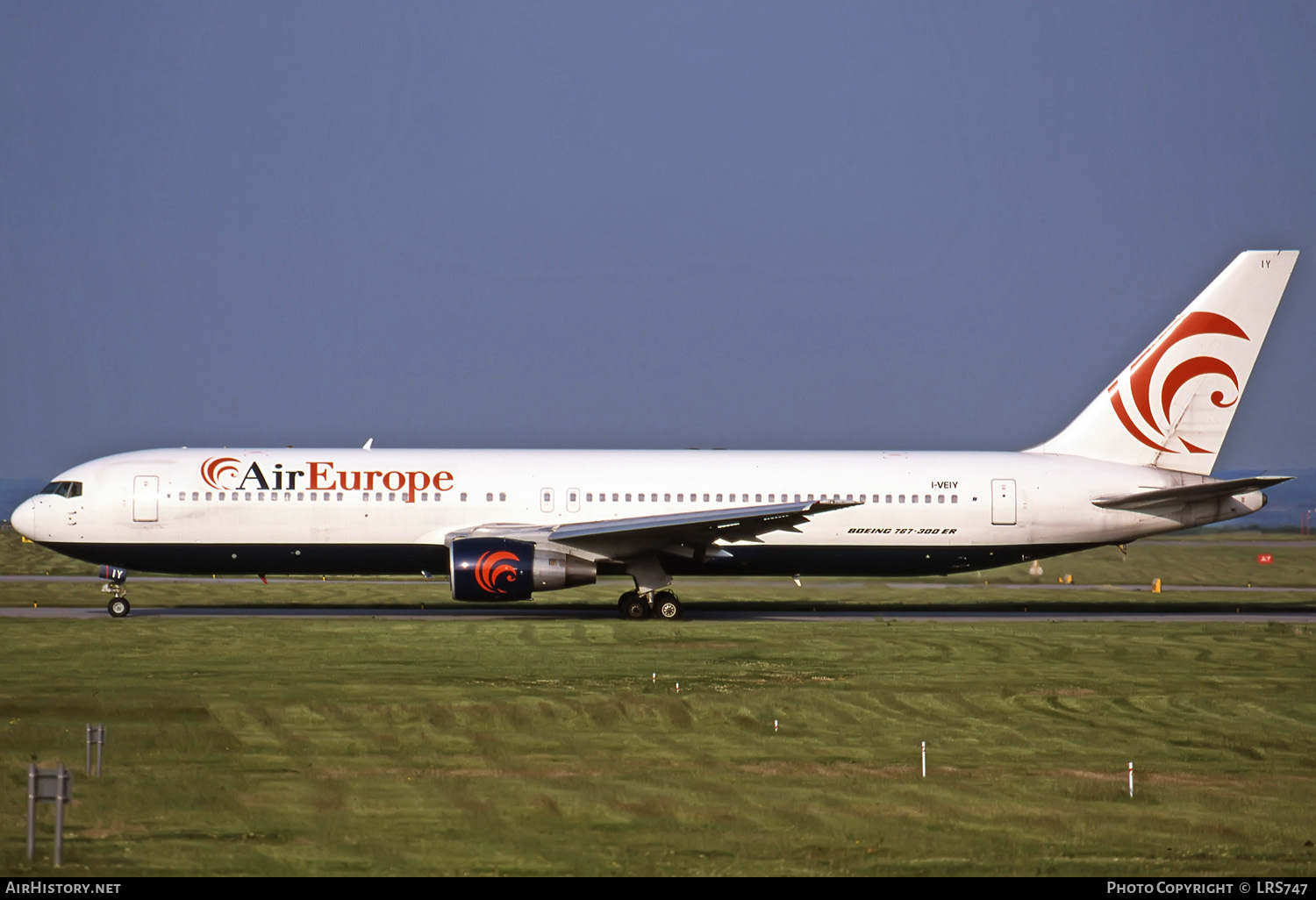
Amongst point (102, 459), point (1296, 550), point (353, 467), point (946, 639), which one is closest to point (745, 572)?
point (946, 639)

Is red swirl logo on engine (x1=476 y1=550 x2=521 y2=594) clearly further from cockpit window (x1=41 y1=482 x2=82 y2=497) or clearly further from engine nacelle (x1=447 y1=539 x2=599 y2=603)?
cockpit window (x1=41 y1=482 x2=82 y2=497)

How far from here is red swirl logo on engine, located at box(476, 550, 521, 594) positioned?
105 feet

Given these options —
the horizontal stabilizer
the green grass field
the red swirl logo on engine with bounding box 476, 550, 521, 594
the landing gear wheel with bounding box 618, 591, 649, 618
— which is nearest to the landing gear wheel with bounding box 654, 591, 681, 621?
the landing gear wheel with bounding box 618, 591, 649, 618

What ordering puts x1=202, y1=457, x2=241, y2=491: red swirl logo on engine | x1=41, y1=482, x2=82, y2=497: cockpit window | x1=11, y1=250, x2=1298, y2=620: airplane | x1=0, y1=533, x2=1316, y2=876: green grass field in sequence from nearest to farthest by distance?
x1=0, y1=533, x2=1316, y2=876: green grass field → x1=11, y1=250, x2=1298, y2=620: airplane → x1=202, y1=457, x2=241, y2=491: red swirl logo on engine → x1=41, y1=482, x2=82, y2=497: cockpit window

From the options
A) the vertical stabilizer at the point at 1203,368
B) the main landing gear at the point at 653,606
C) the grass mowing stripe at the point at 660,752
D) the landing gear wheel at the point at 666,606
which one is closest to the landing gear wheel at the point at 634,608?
→ the main landing gear at the point at 653,606

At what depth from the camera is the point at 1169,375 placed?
121 ft

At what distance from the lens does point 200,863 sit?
11805 millimetres

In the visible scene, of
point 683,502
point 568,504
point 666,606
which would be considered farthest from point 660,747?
point 683,502

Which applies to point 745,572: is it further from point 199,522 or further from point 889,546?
point 199,522

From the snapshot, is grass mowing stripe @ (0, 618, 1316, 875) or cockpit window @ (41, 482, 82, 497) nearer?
grass mowing stripe @ (0, 618, 1316, 875)

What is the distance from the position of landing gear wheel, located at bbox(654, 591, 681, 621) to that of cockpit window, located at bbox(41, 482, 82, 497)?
14.1m

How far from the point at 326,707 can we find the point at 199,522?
15.0 meters

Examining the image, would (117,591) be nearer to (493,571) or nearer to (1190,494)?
(493,571)

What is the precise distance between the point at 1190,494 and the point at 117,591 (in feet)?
86.1
